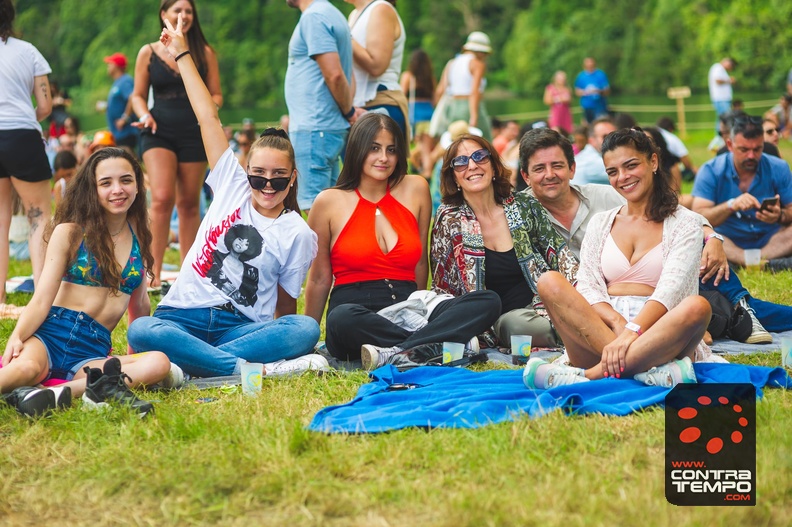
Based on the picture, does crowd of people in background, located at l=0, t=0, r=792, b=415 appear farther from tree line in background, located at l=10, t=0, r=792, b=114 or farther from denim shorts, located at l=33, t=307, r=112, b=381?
tree line in background, located at l=10, t=0, r=792, b=114

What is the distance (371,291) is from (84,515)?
2360 millimetres

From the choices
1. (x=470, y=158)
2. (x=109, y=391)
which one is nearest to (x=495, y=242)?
(x=470, y=158)

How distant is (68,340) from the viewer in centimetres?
404

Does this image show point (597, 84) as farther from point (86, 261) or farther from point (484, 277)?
point (86, 261)

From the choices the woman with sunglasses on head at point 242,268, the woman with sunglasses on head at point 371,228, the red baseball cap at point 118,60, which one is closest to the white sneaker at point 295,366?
the woman with sunglasses on head at point 242,268

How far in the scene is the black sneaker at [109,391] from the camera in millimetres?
3654

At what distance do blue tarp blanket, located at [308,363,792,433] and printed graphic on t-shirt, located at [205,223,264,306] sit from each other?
875 millimetres

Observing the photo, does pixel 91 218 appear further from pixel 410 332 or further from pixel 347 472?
pixel 347 472

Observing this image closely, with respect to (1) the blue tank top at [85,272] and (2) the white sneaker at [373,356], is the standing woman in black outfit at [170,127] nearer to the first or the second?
(1) the blue tank top at [85,272]

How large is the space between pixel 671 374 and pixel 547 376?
1.64ft

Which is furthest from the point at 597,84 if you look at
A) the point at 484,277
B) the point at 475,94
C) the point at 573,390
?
the point at 573,390

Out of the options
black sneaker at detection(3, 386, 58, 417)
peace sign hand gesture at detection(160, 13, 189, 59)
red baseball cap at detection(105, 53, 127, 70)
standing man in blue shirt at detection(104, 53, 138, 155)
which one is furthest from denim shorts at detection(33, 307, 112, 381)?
red baseball cap at detection(105, 53, 127, 70)

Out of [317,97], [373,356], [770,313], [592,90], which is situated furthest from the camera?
[592,90]

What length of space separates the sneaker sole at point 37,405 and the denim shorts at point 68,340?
1.12 ft
